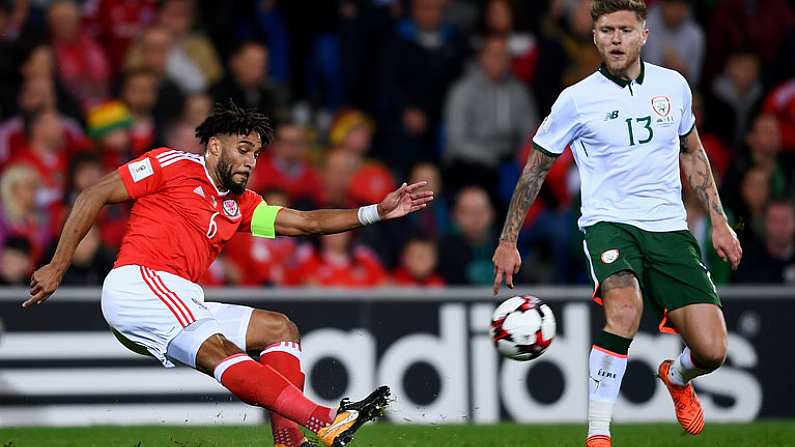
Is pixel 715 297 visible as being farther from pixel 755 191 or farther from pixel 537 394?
pixel 755 191

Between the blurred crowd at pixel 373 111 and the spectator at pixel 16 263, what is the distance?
15 mm

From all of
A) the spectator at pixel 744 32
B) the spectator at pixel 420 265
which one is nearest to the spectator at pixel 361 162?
the spectator at pixel 420 265

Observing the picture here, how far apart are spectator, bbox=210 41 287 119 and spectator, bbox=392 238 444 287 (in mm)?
1891

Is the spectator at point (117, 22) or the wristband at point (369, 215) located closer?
the wristband at point (369, 215)

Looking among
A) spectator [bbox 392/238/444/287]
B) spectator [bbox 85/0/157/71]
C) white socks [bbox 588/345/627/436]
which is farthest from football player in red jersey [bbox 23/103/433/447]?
spectator [bbox 85/0/157/71]

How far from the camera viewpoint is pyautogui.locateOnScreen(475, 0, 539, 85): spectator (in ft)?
44.8

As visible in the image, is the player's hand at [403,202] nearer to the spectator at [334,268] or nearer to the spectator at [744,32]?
the spectator at [334,268]

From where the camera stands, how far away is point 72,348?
35.0 ft

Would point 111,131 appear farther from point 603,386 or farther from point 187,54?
point 603,386

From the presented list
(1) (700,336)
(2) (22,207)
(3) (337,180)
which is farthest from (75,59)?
(1) (700,336)

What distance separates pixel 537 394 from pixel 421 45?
4.02 meters

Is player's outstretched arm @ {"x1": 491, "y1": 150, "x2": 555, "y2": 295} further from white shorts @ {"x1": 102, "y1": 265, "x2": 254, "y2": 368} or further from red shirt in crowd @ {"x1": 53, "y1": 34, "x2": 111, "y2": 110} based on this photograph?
red shirt in crowd @ {"x1": 53, "y1": 34, "x2": 111, "y2": 110}

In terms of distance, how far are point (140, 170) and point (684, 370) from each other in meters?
3.23

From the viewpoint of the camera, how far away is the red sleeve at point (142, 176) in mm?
7496
